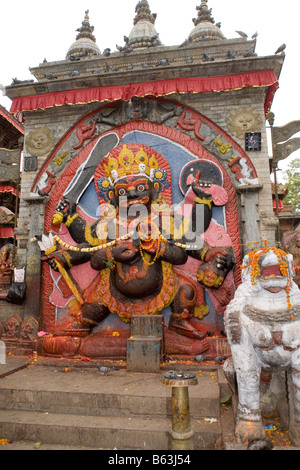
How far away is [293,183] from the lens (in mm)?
22312

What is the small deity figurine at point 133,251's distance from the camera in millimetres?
6785

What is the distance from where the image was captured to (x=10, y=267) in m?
8.49

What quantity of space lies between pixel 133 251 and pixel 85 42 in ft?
36.3

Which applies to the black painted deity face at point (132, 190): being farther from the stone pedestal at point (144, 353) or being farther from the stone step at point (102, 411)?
the stone step at point (102, 411)

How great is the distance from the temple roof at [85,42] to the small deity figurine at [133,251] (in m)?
7.81

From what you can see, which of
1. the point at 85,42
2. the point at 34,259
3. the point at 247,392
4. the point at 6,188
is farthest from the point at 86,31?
the point at 247,392

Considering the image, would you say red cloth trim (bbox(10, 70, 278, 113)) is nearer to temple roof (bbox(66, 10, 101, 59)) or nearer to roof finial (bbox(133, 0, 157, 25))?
temple roof (bbox(66, 10, 101, 59))

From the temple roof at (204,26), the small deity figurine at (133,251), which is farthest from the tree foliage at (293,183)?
the small deity figurine at (133,251)

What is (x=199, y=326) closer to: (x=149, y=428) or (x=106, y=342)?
(x=106, y=342)

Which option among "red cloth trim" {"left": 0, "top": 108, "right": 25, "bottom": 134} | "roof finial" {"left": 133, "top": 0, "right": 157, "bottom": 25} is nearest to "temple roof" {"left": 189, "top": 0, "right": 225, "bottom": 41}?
"roof finial" {"left": 133, "top": 0, "right": 157, "bottom": 25}

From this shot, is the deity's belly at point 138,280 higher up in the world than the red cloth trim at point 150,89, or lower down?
lower down

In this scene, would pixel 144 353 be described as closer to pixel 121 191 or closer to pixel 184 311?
pixel 184 311
